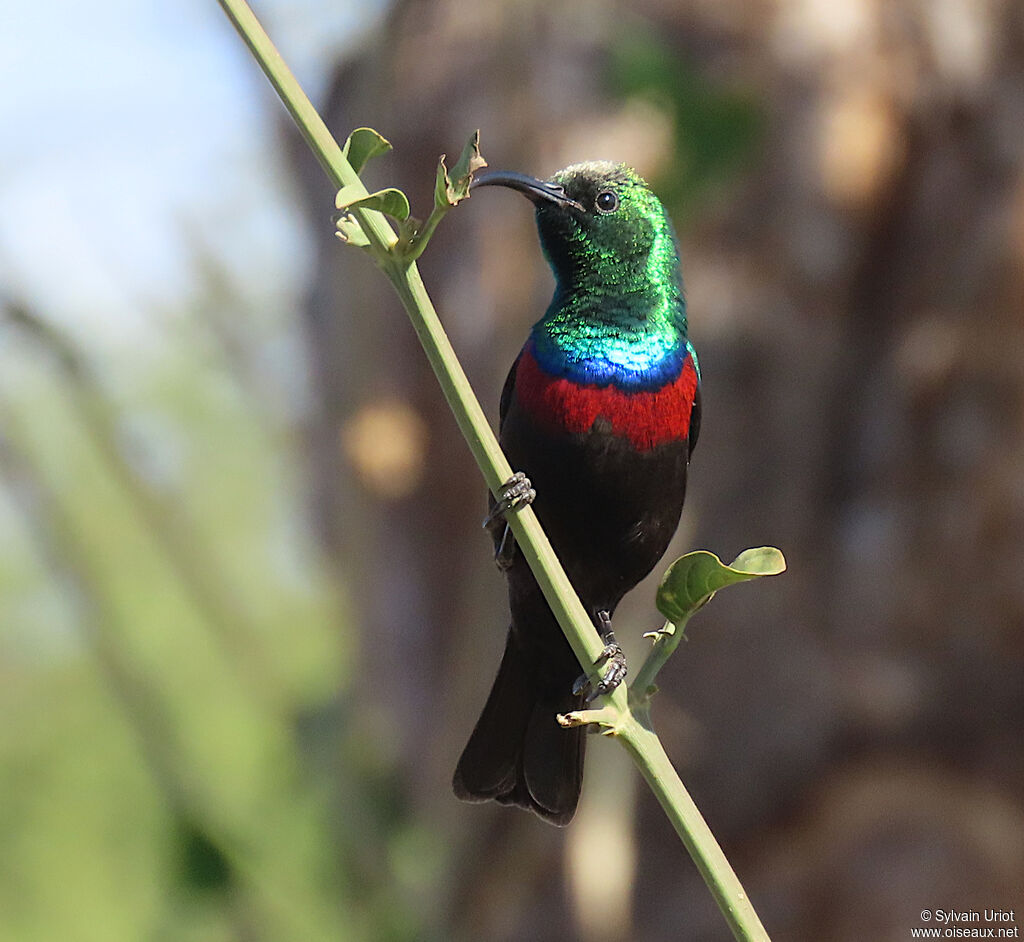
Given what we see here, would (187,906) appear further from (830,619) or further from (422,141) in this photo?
(422,141)

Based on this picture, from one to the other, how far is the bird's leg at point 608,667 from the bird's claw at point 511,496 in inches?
6.6

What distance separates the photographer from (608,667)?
1.53 metres

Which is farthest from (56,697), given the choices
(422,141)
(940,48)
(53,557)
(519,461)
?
(519,461)

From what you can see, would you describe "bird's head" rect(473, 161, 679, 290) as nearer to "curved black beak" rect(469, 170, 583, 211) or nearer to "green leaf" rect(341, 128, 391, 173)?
"curved black beak" rect(469, 170, 583, 211)

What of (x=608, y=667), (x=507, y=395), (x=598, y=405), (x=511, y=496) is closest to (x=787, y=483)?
(x=507, y=395)

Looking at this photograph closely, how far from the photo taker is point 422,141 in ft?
21.8

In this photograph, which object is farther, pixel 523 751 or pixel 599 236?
pixel 523 751

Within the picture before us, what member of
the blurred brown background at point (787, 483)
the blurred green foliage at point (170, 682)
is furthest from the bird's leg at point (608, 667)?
the blurred brown background at point (787, 483)

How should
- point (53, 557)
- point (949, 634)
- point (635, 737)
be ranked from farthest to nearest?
1. point (949, 634)
2. point (53, 557)
3. point (635, 737)

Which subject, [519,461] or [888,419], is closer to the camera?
[519,461]

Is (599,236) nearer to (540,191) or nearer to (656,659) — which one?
(540,191)

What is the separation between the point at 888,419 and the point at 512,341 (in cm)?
224

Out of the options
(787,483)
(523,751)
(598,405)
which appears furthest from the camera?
(787,483)

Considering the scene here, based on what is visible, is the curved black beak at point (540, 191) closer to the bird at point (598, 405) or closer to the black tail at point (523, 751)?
the bird at point (598, 405)
